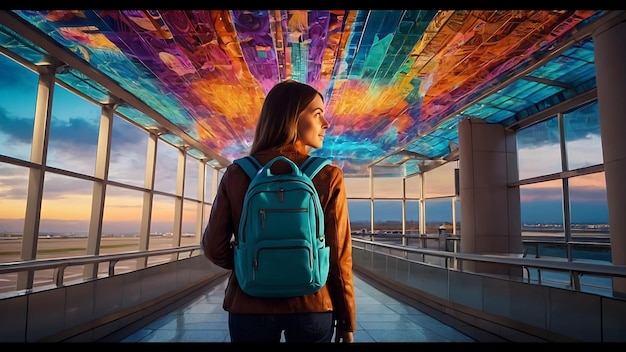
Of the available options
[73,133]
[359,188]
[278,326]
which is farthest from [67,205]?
[359,188]

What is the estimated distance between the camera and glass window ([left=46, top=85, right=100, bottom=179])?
7831mm

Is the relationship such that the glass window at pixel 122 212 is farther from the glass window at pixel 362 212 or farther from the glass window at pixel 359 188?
the glass window at pixel 362 212

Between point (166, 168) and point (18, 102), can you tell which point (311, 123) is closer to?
point (18, 102)

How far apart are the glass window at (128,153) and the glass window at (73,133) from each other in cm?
63

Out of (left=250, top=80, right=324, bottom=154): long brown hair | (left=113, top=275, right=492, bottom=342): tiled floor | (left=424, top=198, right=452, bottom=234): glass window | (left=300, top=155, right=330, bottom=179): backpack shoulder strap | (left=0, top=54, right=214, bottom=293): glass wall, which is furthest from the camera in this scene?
(left=424, top=198, right=452, bottom=234): glass window

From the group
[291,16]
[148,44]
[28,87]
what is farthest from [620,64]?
[28,87]

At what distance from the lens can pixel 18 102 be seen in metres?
6.94

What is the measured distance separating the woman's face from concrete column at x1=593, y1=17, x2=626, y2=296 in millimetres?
5890

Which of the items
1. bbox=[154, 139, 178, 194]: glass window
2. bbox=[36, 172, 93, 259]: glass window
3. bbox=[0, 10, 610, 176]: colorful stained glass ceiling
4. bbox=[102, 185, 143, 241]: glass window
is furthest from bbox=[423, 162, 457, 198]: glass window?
bbox=[36, 172, 93, 259]: glass window

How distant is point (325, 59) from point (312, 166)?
21.4 ft

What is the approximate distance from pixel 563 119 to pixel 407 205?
11743 mm

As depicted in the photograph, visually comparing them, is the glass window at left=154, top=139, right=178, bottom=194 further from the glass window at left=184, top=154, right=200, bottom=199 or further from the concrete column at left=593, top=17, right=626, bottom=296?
the concrete column at left=593, top=17, right=626, bottom=296
